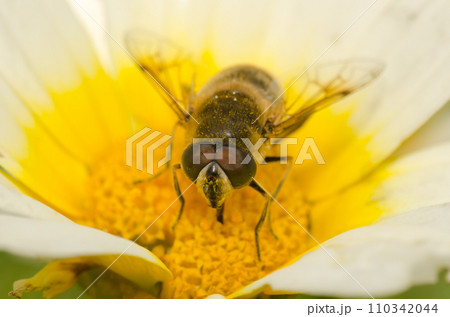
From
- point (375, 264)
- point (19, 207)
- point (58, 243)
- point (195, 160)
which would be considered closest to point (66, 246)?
point (58, 243)

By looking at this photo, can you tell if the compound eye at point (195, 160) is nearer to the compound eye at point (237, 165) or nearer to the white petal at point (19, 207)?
the compound eye at point (237, 165)

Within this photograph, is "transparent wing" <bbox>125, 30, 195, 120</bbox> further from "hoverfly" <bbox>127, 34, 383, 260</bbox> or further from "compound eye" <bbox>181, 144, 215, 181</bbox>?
"compound eye" <bbox>181, 144, 215, 181</bbox>

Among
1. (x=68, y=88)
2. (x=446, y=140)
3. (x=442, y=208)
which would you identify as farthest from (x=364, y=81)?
(x=68, y=88)

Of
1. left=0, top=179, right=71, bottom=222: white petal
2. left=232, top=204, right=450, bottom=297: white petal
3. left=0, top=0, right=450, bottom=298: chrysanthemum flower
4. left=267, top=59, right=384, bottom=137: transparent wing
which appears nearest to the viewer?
left=232, top=204, right=450, bottom=297: white petal

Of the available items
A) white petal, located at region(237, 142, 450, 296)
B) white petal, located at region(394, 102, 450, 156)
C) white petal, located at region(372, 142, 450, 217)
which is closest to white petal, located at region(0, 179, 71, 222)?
white petal, located at region(237, 142, 450, 296)

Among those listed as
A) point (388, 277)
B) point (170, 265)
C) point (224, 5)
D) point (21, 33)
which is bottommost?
point (388, 277)

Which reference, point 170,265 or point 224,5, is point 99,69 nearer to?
point 224,5
